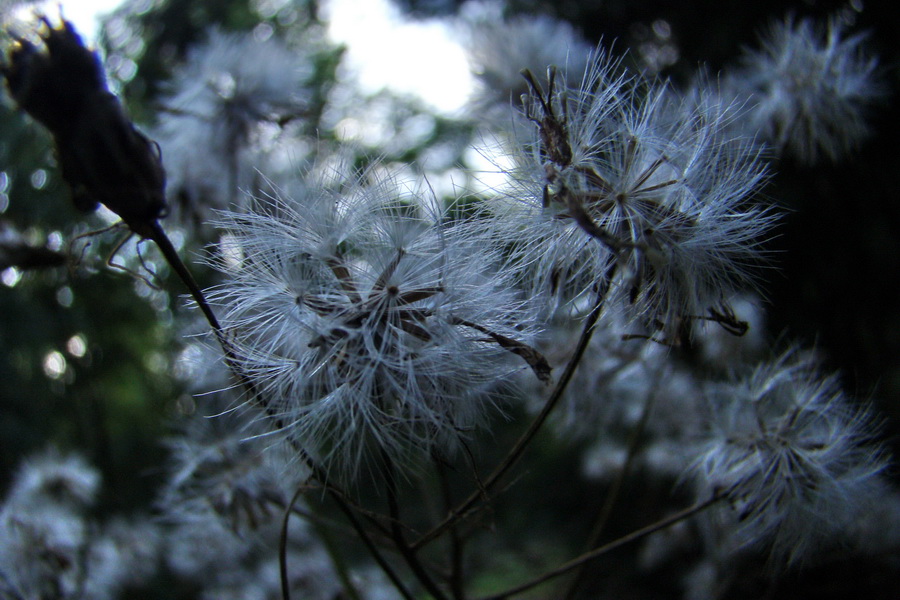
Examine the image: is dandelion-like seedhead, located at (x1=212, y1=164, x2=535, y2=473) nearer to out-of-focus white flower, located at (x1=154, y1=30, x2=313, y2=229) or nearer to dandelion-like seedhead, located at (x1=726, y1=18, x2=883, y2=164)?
out-of-focus white flower, located at (x1=154, y1=30, x2=313, y2=229)

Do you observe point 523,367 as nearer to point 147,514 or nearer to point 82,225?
point 82,225

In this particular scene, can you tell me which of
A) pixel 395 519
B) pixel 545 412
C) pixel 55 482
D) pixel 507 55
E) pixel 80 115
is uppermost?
pixel 507 55

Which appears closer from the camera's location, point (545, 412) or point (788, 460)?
point (545, 412)

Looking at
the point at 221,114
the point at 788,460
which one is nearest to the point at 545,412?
the point at 788,460

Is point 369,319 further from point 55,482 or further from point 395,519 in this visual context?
point 55,482

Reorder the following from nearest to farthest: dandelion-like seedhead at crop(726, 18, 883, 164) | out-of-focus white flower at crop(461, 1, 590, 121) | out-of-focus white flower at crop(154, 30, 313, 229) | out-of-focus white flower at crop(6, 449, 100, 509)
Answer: dandelion-like seedhead at crop(726, 18, 883, 164) < out-of-focus white flower at crop(154, 30, 313, 229) < out-of-focus white flower at crop(461, 1, 590, 121) < out-of-focus white flower at crop(6, 449, 100, 509)

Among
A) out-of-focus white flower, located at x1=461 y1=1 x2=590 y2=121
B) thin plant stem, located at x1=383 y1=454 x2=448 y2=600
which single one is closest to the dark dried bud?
thin plant stem, located at x1=383 y1=454 x2=448 y2=600
